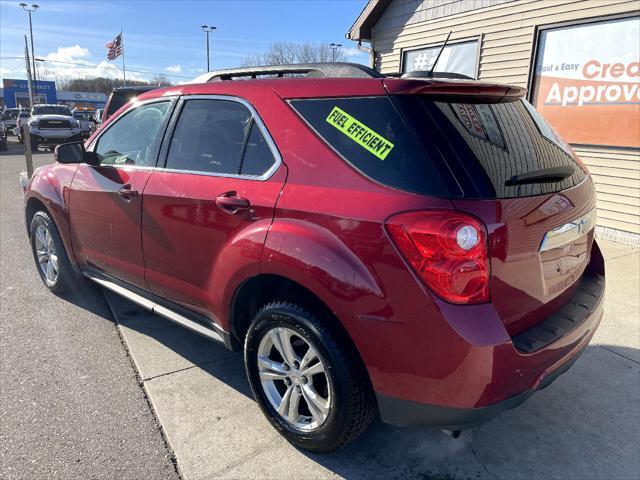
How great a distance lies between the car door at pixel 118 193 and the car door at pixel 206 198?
5.7 inches

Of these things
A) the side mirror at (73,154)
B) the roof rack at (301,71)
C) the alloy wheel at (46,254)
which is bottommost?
the alloy wheel at (46,254)

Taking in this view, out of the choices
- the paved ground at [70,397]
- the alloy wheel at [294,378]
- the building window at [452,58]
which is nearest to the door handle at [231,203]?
the alloy wheel at [294,378]

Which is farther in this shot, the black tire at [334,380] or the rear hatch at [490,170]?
the black tire at [334,380]

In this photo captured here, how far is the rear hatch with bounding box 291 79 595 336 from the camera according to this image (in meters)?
1.94

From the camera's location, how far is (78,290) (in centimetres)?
461

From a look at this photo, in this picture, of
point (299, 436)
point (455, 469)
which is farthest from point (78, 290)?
point (455, 469)

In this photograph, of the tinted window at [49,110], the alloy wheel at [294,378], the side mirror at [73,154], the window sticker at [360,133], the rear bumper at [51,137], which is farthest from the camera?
the tinted window at [49,110]

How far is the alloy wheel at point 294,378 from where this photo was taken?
2336 mm

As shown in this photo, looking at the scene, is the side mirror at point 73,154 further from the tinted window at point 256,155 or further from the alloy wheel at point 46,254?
the tinted window at point 256,155

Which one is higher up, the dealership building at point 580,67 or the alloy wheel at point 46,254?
the dealership building at point 580,67

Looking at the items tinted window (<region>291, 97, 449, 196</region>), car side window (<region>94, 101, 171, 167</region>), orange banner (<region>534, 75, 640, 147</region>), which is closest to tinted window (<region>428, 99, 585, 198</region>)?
tinted window (<region>291, 97, 449, 196</region>)

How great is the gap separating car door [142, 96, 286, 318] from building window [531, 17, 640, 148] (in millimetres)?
5659

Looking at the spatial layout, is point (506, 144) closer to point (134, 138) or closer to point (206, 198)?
point (206, 198)

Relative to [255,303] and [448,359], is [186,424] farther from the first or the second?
[448,359]
